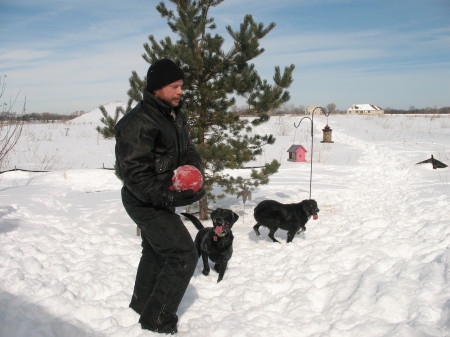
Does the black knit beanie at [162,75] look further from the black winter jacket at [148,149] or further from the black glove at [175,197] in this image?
the black glove at [175,197]

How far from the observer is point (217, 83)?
5.70m

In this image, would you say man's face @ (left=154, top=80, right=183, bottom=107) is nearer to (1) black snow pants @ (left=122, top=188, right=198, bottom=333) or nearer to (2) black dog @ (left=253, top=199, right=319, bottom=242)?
(1) black snow pants @ (left=122, top=188, right=198, bottom=333)

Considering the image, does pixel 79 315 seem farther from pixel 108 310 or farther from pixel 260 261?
pixel 260 261

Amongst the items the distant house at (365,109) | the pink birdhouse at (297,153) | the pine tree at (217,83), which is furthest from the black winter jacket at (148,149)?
the distant house at (365,109)

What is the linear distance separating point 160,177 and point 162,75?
0.80 metres

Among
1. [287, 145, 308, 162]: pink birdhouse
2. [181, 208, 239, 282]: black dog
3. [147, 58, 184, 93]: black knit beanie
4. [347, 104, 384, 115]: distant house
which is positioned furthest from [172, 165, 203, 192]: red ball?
[347, 104, 384, 115]: distant house

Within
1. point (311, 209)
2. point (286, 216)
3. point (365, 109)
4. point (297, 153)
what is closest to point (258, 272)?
point (286, 216)

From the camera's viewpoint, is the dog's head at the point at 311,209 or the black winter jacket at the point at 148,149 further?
the dog's head at the point at 311,209

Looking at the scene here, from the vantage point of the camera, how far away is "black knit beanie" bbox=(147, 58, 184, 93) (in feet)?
8.33

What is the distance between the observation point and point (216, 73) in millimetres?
5797

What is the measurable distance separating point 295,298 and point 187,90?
154 inches

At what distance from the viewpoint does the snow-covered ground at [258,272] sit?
112 inches

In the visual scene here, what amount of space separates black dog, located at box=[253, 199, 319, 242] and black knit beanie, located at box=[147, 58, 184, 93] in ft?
10.9

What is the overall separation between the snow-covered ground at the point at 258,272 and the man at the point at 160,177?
372 mm
